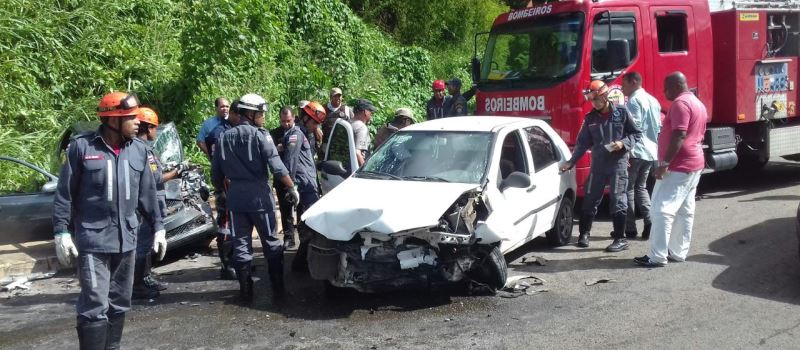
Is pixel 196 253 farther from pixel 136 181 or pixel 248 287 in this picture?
pixel 136 181

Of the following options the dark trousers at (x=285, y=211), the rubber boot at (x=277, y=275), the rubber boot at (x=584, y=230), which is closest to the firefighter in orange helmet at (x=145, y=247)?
the rubber boot at (x=277, y=275)

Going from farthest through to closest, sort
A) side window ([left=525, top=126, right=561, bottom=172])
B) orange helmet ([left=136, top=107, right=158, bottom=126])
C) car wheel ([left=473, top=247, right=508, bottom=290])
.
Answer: side window ([left=525, top=126, right=561, bottom=172]) < orange helmet ([left=136, top=107, right=158, bottom=126]) < car wheel ([left=473, top=247, right=508, bottom=290])

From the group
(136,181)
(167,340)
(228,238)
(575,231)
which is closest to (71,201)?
(136,181)

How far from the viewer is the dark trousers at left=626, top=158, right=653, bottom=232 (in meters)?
8.59

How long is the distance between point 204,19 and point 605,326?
813 cm

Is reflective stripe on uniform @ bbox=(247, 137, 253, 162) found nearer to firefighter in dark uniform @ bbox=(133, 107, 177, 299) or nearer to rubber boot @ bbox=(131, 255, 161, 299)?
firefighter in dark uniform @ bbox=(133, 107, 177, 299)

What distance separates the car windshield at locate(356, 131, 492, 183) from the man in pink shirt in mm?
1670

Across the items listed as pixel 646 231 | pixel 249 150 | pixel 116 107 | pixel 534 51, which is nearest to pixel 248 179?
pixel 249 150

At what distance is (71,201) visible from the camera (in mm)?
4770

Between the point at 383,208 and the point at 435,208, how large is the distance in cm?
41

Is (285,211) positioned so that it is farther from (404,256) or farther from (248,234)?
(404,256)

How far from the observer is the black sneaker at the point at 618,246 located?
805 centimetres

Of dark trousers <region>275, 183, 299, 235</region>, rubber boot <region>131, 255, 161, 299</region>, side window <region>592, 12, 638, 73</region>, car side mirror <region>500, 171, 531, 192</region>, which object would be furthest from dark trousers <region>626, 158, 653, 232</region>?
rubber boot <region>131, 255, 161, 299</region>

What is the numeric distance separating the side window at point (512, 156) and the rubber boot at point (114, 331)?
3.61 meters
